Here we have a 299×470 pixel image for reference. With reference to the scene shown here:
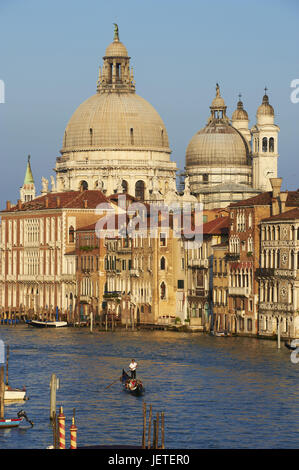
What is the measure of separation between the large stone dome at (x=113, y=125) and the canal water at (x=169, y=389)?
53.0 meters

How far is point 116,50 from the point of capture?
151m

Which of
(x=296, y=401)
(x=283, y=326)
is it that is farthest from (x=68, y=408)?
(x=283, y=326)

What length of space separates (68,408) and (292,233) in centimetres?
2597

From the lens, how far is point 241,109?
151125mm

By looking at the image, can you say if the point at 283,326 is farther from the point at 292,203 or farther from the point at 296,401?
the point at 296,401

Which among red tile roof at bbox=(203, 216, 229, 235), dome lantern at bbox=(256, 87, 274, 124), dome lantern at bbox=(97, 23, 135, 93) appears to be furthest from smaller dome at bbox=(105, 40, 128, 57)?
red tile roof at bbox=(203, 216, 229, 235)

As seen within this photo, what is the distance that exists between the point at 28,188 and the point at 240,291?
6725 centimetres

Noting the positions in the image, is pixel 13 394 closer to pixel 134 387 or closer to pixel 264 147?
pixel 134 387

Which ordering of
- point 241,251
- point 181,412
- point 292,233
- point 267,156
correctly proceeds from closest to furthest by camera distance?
1. point 181,412
2. point 292,233
3. point 241,251
4. point 267,156

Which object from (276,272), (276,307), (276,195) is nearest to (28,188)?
(276,195)

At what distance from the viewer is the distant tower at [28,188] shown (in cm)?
15525

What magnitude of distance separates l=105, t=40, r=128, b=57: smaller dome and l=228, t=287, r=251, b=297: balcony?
60.2 metres

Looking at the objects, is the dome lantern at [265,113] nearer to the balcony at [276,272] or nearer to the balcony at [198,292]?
the balcony at [198,292]
